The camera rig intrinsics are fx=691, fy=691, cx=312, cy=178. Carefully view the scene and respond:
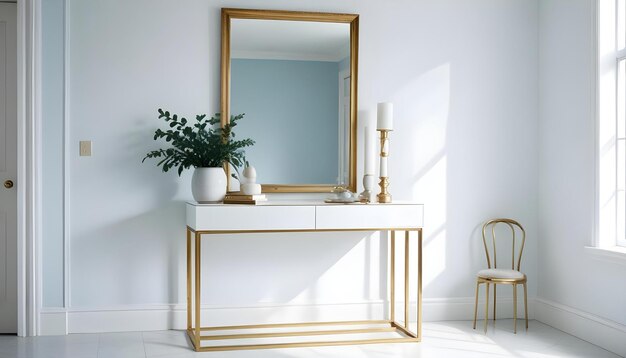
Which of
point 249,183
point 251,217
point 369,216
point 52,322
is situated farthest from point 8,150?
point 369,216

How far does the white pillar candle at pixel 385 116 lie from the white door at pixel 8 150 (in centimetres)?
232

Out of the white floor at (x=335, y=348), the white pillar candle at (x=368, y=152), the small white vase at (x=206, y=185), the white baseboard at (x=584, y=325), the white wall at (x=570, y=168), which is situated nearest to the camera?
the white floor at (x=335, y=348)

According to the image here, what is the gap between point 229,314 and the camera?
4.53 metres

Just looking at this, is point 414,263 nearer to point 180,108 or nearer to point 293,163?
point 293,163

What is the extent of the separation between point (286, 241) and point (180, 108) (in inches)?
43.9

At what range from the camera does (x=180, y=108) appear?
4.48 metres

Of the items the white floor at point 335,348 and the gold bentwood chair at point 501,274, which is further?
the gold bentwood chair at point 501,274

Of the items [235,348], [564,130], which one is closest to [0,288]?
[235,348]

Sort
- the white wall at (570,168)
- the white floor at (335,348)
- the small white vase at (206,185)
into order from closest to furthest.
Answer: the white floor at (335,348) < the small white vase at (206,185) < the white wall at (570,168)

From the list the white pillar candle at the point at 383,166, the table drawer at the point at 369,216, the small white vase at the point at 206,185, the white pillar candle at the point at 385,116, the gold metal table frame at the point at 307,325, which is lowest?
the gold metal table frame at the point at 307,325

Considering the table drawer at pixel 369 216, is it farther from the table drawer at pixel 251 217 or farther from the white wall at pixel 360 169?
the white wall at pixel 360 169

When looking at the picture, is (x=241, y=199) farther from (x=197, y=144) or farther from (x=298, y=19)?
(x=298, y=19)

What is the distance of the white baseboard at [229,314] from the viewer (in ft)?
14.3

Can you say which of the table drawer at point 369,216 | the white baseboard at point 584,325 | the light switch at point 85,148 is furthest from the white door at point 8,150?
the white baseboard at point 584,325
